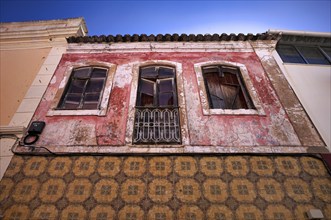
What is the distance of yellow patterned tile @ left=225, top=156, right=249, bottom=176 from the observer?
4.11 meters

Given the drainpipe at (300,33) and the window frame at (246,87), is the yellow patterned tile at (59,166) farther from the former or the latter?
the drainpipe at (300,33)

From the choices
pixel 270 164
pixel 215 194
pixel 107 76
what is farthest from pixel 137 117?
pixel 270 164

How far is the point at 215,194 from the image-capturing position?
12.6ft

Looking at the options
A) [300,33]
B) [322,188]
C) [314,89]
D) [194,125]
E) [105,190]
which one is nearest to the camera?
[105,190]

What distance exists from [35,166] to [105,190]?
4.88 feet

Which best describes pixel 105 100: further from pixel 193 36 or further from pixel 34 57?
pixel 193 36

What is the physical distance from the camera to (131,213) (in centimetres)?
363

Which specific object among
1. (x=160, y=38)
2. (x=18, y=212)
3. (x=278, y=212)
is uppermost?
(x=160, y=38)

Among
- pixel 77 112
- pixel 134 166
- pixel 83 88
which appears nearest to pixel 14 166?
pixel 77 112

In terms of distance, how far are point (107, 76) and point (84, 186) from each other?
301 cm

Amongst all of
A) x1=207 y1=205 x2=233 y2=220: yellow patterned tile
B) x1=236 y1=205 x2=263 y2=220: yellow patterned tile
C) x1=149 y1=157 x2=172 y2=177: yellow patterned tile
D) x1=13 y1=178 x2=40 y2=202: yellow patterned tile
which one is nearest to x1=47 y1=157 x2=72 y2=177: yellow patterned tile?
x1=13 y1=178 x2=40 y2=202: yellow patterned tile

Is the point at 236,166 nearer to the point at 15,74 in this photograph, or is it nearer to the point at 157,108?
the point at 157,108

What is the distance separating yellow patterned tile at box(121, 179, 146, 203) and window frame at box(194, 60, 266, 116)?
2119 mm

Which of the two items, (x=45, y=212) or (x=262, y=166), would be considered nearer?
(x=45, y=212)
